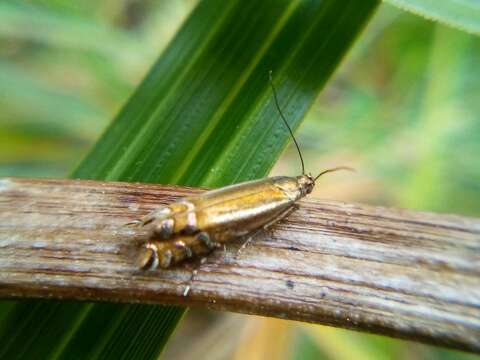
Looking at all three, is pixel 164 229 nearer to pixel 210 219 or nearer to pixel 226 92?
pixel 210 219

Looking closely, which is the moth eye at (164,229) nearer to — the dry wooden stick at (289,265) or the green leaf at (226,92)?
the dry wooden stick at (289,265)

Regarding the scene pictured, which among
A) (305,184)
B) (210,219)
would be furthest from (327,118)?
(210,219)

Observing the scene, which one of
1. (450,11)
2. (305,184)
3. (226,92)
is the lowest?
(305,184)

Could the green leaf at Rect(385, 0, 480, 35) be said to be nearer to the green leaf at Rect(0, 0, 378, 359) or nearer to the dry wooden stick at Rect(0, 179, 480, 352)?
the green leaf at Rect(0, 0, 378, 359)

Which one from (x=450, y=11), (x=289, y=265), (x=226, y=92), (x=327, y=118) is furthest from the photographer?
(x=327, y=118)

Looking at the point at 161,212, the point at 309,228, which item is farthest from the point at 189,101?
the point at 309,228

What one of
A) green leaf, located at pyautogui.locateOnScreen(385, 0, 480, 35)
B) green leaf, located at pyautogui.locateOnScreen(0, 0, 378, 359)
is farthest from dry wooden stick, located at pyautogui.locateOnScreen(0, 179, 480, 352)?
green leaf, located at pyautogui.locateOnScreen(385, 0, 480, 35)
